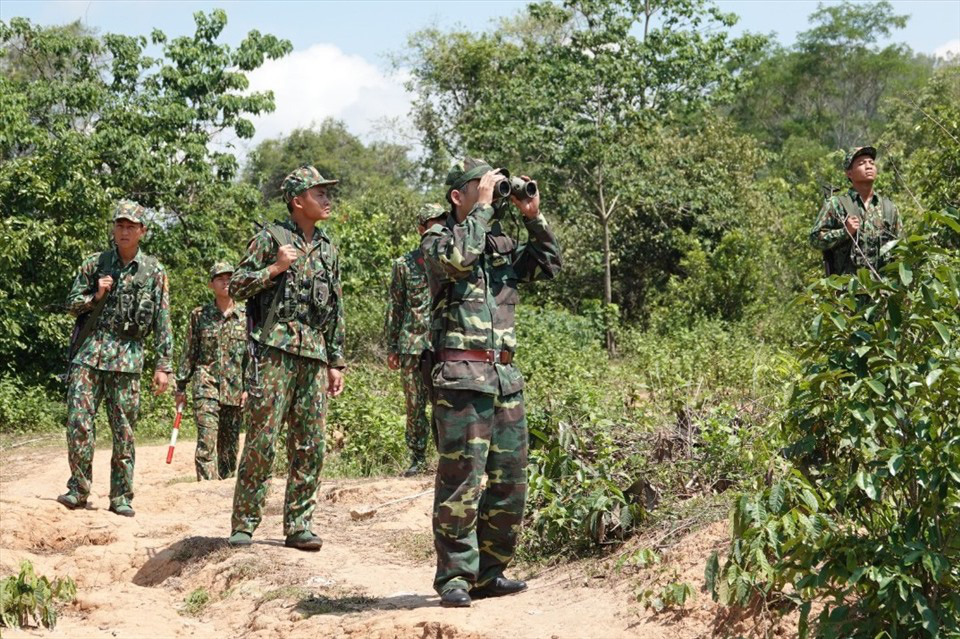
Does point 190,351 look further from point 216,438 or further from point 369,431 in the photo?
point 369,431

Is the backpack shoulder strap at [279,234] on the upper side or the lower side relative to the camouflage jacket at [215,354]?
upper

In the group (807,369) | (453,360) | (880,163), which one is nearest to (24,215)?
(453,360)

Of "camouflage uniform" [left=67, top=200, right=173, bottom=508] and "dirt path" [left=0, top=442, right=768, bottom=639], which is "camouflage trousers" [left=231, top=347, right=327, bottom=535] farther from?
"camouflage uniform" [left=67, top=200, right=173, bottom=508]

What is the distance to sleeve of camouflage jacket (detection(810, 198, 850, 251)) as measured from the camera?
27.8 ft

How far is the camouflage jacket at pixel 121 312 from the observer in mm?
8812

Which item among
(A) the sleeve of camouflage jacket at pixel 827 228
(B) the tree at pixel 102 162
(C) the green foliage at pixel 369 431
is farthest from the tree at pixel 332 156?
(A) the sleeve of camouflage jacket at pixel 827 228

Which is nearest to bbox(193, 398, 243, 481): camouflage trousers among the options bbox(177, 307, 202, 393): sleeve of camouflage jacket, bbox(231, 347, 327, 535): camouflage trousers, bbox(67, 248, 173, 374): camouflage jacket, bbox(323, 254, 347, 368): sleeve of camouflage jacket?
bbox(177, 307, 202, 393): sleeve of camouflage jacket

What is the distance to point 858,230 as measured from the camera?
8.35 metres

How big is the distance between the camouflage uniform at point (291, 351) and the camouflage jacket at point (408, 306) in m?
2.65

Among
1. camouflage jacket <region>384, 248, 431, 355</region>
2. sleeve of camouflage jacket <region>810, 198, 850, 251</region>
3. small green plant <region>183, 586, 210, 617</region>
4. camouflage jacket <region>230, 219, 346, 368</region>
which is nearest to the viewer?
small green plant <region>183, 586, 210, 617</region>

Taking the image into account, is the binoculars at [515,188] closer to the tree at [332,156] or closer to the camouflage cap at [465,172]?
the camouflage cap at [465,172]

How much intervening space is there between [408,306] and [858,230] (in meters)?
3.55

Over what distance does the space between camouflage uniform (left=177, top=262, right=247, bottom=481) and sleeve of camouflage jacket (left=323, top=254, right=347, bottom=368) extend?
387 centimetres

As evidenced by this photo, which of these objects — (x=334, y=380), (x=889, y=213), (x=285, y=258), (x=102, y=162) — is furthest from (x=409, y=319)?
(x=102, y=162)
